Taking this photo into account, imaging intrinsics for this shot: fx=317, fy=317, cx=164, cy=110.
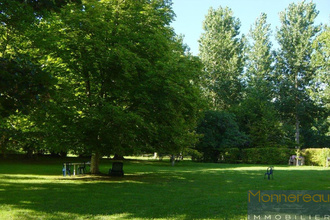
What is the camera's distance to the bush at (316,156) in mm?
35125

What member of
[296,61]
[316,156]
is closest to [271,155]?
[316,156]

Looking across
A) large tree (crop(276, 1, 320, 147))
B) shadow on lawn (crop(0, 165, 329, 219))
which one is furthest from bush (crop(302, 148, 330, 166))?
shadow on lawn (crop(0, 165, 329, 219))

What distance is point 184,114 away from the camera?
1892 centimetres

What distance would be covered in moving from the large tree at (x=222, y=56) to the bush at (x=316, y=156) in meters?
18.9

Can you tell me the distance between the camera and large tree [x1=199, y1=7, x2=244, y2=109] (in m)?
55.0

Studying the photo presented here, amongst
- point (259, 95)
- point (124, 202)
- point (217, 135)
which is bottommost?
point (124, 202)

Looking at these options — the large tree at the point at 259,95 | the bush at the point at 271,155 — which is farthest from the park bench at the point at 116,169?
the large tree at the point at 259,95

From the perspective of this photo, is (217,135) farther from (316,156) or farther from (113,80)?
(113,80)

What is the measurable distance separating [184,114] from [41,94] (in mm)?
12666
